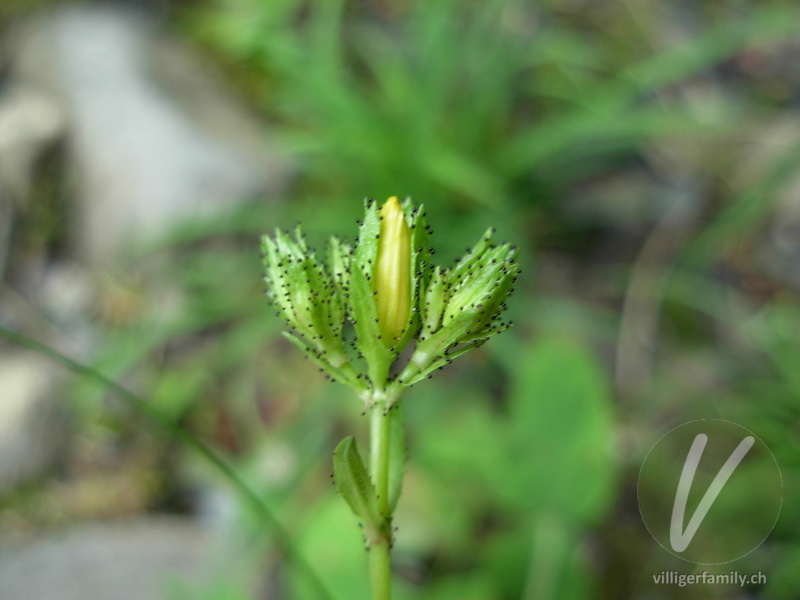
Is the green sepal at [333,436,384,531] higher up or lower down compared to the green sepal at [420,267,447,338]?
lower down

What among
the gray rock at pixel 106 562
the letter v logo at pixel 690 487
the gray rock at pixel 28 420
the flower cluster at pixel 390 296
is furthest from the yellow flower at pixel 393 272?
the gray rock at pixel 28 420

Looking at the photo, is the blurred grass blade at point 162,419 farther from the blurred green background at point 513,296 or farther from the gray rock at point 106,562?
the gray rock at point 106,562

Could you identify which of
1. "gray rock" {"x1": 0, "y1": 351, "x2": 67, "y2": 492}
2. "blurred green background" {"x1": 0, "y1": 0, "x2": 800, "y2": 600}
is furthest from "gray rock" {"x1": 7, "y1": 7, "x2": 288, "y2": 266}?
"gray rock" {"x1": 0, "y1": 351, "x2": 67, "y2": 492}

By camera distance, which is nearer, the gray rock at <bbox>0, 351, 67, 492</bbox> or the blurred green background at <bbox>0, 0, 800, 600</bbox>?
the blurred green background at <bbox>0, 0, 800, 600</bbox>

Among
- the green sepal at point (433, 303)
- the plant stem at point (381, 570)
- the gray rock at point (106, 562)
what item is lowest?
the plant stem at point (381, 570)

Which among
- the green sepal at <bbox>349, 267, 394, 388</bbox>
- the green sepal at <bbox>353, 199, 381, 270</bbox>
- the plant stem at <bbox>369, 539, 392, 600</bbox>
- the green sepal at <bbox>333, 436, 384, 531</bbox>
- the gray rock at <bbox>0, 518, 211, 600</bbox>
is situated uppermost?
the gray rock at <bbox>0, 518, 211, 600</bbox>

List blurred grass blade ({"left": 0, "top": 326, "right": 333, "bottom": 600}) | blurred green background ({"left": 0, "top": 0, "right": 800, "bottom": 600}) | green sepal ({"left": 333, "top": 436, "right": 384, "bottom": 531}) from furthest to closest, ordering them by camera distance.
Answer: blurred green background ({"left": 0, "top": 0, "right": 800, "bottom": 600})
blurred grass blade ({"left": 0, "top": 326, "right": 333, "bottom": 600})
green sepal ({"left": 333, "top": 436, "right": 384, "bottom": 531})

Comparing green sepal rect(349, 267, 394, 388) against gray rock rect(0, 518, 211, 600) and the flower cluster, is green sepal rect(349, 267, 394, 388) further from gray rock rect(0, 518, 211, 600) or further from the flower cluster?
gray rock rect(0, 518, 211, 600)

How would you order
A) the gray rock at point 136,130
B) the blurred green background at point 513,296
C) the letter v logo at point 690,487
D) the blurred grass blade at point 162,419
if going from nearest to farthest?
1. the blurred grass blade at point 162,419
2. the letter v logo at point 690,487
3. the blurred green background at point 513,296
4. the gray rock at point 136,130
